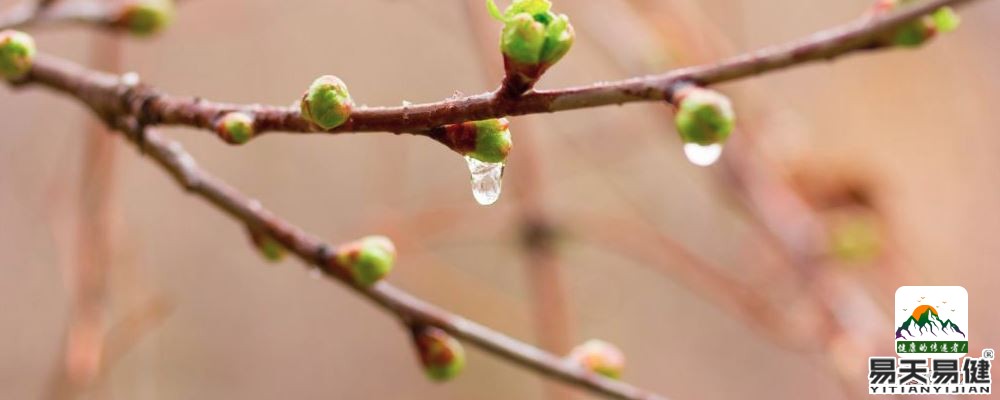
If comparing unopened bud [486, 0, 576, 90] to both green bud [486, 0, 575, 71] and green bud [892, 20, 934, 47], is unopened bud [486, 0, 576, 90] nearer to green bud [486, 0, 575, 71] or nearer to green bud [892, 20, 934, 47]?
green bud [486, 0, 575, 71]

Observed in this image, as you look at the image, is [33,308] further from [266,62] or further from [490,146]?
[490,146]

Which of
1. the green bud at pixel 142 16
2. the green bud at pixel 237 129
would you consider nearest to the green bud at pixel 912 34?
the green bud at pixel 237 129

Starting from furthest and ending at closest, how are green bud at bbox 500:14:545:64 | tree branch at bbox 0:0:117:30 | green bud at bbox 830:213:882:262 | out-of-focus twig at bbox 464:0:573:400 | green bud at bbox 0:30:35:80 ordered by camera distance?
1. green bud at bbox 830:213:882:262
2. out-of-focus twig at bbox 464:0:573:400
3. tree branch at bbox 0:0:117:30
4. green bud at bbox 0:30:35:80
5. green bud at bbox 500:14:545:64

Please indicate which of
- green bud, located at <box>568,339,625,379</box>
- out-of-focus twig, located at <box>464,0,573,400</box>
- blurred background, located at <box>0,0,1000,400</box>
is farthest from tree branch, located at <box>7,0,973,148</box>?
blurred background, located at <box>0,0,1000,400</box>

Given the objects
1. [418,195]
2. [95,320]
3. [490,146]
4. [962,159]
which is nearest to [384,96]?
[418,195]

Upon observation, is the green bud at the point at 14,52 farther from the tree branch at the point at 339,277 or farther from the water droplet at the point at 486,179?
the water droplet at the point at 486,179

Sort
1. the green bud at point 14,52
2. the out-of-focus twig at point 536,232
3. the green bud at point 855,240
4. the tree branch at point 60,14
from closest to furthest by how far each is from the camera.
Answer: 1. the green bud at point 14,52
2. the tree branch at point 60,14
3. the out-of-focus twig at point 536,232
4. the green bud at point 855,240
